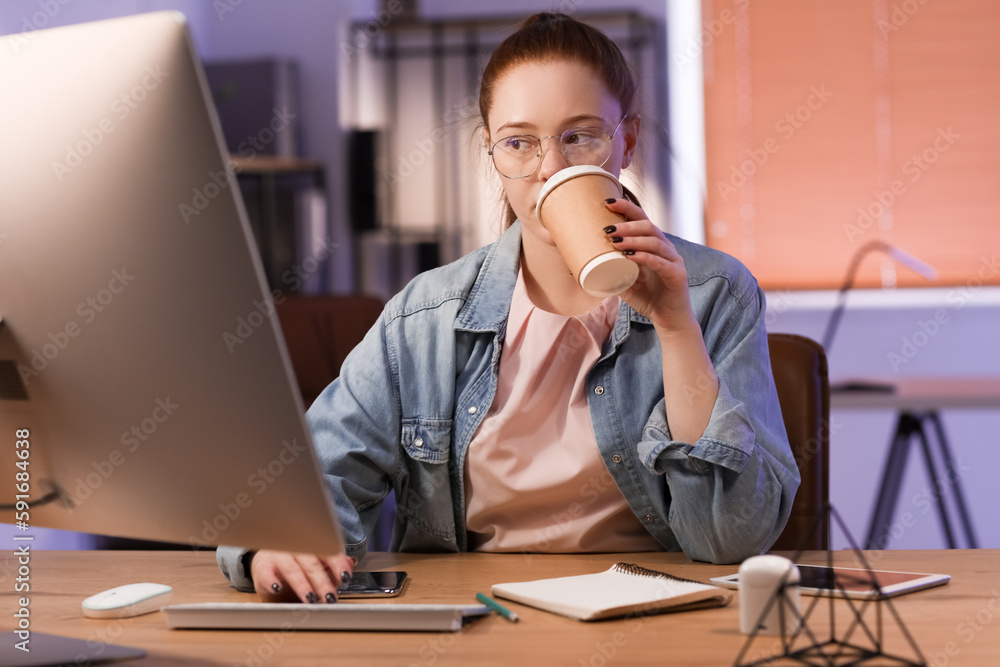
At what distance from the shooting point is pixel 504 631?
0.80 m

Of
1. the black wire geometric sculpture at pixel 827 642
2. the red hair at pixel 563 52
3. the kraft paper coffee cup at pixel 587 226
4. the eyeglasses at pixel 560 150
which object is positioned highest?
the red hair at pixel 563 52

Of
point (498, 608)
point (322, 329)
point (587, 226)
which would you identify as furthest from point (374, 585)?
point (322, 329)

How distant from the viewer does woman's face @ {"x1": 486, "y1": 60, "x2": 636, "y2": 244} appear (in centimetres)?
115

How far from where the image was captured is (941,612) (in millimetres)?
826

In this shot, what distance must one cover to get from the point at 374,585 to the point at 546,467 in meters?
0.31

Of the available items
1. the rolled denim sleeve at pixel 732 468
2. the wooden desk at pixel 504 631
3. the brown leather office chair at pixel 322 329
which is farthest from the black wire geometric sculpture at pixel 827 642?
the brown leather office chair at pixel 322 329

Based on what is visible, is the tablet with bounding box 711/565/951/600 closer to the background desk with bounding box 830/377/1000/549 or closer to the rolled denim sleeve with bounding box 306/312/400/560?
the rolled denim sleeve with bounding box 306/312/400/560

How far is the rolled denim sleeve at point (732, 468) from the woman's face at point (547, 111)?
0.30 metres

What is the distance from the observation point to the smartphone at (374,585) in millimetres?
937

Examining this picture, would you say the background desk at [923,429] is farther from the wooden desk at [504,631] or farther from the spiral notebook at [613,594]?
the spiral notebook at [613,594]

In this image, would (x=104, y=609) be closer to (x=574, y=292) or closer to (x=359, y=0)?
(x=574, y=292)

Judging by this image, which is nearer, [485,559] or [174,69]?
[174,69]

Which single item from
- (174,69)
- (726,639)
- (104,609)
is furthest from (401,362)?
(174,69)

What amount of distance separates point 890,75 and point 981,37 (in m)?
0.33
